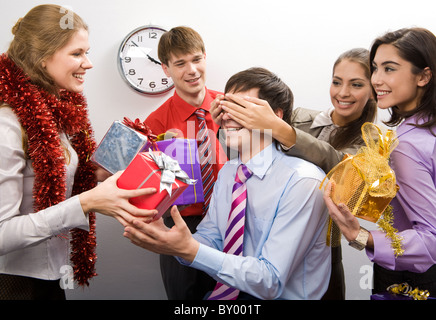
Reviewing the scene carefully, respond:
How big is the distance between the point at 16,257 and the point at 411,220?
145 centimetres

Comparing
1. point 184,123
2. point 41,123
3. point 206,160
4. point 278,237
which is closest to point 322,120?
point 206,160

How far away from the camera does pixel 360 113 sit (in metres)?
2.22

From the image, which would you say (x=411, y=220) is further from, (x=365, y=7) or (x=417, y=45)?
(x=365, y=7)

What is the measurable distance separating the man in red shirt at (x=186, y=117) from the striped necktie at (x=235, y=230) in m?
0.73

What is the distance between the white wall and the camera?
2773 mm

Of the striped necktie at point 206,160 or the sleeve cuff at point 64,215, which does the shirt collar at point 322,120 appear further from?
the sleeve cuff at point 64,215

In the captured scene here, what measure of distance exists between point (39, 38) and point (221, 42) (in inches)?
57.9

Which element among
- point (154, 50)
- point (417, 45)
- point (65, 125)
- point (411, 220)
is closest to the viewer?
point (411, 220)

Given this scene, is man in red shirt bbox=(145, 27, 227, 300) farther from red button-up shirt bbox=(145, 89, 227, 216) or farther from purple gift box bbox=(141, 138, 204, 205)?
purple gift box bbox=(141, 138, 204, 205)

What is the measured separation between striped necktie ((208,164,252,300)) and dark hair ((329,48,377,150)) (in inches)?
27.0

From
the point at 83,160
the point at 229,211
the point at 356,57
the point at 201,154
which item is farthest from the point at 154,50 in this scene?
the point at 229,211

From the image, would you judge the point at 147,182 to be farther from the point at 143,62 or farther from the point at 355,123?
the point at 143,62

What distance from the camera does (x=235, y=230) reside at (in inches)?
64.5

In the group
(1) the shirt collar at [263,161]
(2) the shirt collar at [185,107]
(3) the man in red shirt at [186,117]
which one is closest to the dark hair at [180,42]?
(3) the man in red shirt at [186,117]
